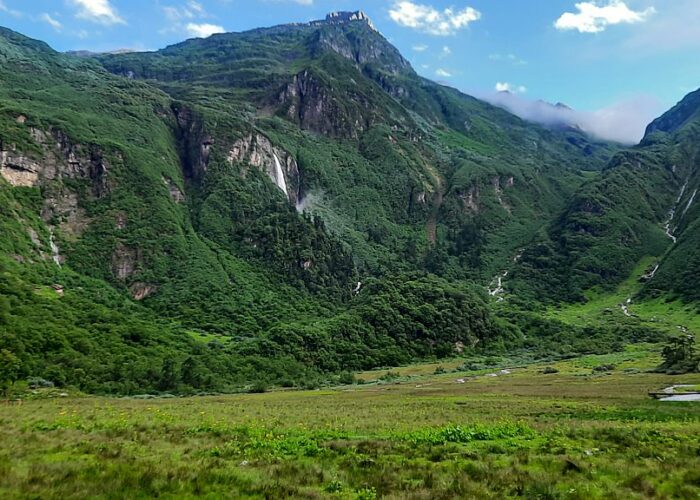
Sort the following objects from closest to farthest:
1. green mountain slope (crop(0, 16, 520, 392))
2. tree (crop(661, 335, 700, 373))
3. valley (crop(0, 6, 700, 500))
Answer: valley (crop(0, 6, 700, 500)) → tree (crop(661, 335, 700, 373)) → green mountain slope (crop(0, 16, 520, 392))

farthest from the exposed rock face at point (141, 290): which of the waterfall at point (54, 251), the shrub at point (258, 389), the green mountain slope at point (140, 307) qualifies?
the shrub at point (258, 389)

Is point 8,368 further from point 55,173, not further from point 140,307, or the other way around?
point 55,173

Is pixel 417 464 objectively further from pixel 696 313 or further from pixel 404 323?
pixel 696 313

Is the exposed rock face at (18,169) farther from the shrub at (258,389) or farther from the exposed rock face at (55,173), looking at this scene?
the shrub at (258,389)

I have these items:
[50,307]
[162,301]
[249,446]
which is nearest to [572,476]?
[249,446]

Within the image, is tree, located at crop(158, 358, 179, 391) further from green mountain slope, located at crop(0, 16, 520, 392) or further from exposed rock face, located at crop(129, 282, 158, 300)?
exposed rock face, located at crop(129, 282, 158, 300)

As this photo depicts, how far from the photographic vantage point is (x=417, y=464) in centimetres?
1734

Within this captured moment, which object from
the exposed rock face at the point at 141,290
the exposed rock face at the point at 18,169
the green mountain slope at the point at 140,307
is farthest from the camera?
the exposed rock face at the point at 141,290

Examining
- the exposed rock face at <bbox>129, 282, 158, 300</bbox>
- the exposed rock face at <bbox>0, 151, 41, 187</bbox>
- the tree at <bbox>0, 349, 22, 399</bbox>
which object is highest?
the exposed rock face at <bbox>0, 151, 41, 187</bbox>

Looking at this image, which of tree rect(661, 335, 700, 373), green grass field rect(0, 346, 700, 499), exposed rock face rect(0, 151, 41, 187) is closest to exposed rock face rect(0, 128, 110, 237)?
exposed rock face rect(0, 151, 41, 187)

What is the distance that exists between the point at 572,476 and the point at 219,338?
13916 centimetres

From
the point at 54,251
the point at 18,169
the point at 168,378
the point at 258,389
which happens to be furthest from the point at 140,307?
the point at 258,389

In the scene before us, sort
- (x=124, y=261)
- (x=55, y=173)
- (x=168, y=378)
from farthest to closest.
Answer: (x=55, y=173) < (x=124, y=261) < (x=168, y=378)

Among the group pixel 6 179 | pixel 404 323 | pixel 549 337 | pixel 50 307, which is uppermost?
pixel 6 179
